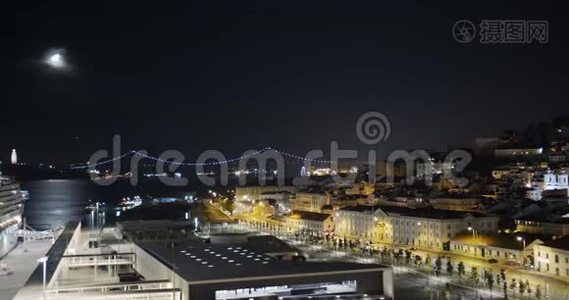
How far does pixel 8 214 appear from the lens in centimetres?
1730

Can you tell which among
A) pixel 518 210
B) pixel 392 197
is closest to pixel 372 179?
pixel 392 197

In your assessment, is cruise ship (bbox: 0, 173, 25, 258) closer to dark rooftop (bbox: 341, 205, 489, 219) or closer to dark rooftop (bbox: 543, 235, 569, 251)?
dark rooftop (bbox: 341, 205, 489, 219)

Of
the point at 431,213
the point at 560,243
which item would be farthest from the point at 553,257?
the point at 431,213

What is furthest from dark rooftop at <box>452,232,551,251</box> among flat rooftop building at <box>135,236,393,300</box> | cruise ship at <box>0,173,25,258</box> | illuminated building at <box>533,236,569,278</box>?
cruise ship at <box>0,173,25,258</box>

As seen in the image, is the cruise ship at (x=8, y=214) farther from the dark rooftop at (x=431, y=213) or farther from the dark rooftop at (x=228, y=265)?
the dark rooftop at (x=431, y=213)

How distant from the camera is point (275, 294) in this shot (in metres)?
6.78

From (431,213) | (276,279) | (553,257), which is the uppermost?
(431,213)

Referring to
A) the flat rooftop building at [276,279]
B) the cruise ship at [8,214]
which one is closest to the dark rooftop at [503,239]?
the flat rooftop building at [276,279]

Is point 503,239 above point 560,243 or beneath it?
beneath

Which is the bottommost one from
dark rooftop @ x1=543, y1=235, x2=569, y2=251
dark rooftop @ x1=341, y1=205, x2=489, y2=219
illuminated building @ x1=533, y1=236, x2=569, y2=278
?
illuminated building @ x1=533, y1=236, x2=569, y2=278

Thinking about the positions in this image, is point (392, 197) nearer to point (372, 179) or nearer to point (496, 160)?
point (496, 160)

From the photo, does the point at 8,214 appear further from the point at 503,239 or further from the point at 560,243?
the point at 560,243

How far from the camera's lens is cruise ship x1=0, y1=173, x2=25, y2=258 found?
1492 centimetres

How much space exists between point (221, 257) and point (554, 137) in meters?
18.2
